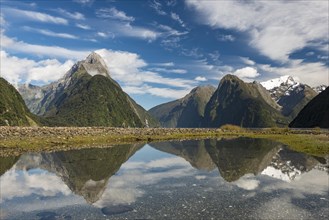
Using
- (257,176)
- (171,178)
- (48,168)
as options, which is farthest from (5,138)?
(257,176)

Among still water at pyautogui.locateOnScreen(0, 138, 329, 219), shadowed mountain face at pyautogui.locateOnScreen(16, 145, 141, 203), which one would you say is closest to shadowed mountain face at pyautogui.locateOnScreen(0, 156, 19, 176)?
still water at pyautogui.locateOnScreen(0, 138, 329, 219)

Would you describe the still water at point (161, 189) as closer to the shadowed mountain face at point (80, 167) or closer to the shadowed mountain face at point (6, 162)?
the shadowed mountain face at point (6, 162)

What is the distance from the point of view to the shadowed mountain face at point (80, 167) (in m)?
Answer: 31.2

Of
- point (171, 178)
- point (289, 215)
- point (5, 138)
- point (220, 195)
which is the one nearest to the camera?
point (289, 215)

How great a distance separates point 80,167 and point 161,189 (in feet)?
53.5

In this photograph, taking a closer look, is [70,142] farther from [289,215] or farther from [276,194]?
[289,215]

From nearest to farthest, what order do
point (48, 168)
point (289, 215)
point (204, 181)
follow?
point (289, 215) < point (204, 181) < point (48, 168)

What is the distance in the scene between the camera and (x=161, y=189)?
31.1 meters

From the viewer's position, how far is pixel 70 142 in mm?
77562

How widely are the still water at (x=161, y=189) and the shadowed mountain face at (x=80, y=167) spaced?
4.0 inches

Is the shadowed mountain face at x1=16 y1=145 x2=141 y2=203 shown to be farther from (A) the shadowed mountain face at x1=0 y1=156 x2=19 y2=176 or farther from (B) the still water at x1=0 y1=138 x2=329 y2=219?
(A) the shadowed mountain face at x1=0 y1=156 x2=19 y2=176

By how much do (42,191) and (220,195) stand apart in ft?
54.9

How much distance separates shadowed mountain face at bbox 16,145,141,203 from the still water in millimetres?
101

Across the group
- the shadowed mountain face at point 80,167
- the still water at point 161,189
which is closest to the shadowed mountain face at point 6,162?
the still water at point 161,189
